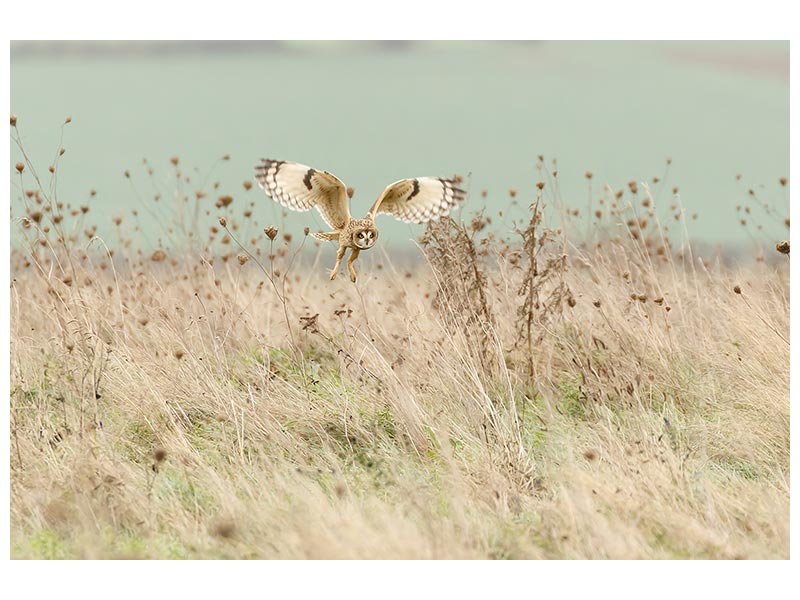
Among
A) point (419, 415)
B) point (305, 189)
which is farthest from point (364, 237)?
point (419, 415)

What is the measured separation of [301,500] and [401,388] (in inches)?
42.5

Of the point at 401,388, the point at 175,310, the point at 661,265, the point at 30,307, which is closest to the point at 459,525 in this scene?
the point at 401,388

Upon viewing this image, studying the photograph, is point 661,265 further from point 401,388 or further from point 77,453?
point 77,453

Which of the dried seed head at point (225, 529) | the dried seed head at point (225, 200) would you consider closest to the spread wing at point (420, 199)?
the dried seed head at point (225, 200)

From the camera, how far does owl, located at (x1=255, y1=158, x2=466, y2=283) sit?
194 inches

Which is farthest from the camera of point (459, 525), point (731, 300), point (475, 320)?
point (731, 300)

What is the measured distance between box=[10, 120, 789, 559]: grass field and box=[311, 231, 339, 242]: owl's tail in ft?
1.67

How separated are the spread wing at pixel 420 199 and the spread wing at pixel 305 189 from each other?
0.20m

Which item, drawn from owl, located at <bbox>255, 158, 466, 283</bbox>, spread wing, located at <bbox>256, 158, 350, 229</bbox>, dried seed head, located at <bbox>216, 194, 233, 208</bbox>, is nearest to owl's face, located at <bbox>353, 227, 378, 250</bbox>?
owl, located at <bbox>255, 158, 466, 283</bbox>

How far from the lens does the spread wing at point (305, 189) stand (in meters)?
5.00

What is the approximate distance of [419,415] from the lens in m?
5.50

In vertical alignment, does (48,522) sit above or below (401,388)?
below

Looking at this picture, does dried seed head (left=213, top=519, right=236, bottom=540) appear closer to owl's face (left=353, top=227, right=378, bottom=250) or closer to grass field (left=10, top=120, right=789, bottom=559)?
grass field (left=10, top=120, right=789, bottom=559)

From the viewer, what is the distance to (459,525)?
14.9ft
